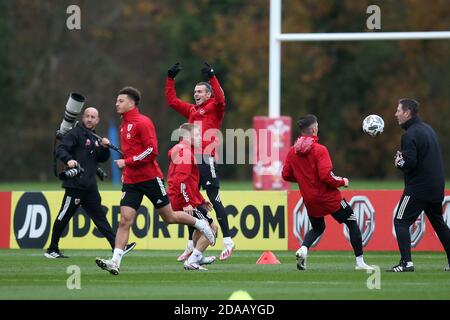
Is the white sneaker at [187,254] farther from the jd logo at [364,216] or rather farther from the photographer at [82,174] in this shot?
the jd logo at [364,216]

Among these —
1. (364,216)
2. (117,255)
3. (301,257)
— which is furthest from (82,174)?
(364,216)

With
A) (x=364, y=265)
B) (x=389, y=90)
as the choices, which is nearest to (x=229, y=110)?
(x=389, y=90)

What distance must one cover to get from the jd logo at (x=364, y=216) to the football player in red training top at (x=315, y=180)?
4253 millimetres

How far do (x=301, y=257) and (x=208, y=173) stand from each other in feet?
8.91

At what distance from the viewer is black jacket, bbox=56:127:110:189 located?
63.7 ft

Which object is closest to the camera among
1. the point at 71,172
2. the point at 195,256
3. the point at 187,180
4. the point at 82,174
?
the point at 195,256

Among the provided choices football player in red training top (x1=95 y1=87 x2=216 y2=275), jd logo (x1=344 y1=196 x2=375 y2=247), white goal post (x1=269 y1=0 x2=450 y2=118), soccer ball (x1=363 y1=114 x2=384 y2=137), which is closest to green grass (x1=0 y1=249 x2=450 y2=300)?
football player in red training top (x1=95 y1=87 x2=216 y2=275)

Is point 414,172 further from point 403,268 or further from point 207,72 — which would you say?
point 207,72

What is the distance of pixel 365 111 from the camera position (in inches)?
2286

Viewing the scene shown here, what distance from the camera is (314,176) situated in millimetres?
16734

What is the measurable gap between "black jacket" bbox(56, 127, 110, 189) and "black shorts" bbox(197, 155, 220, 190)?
4.98ft

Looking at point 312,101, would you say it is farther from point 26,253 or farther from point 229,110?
point 26,253

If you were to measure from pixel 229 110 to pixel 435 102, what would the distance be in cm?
932

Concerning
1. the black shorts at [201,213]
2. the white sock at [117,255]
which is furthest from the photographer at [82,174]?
the white sock at [117,255]
